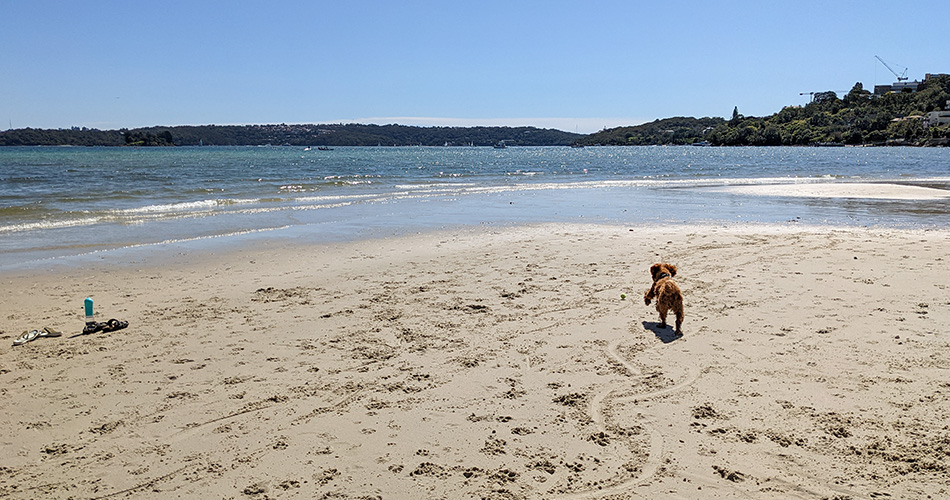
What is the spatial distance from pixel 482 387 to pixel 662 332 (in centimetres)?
227

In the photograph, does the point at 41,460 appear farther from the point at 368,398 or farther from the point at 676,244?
the point at 676,244

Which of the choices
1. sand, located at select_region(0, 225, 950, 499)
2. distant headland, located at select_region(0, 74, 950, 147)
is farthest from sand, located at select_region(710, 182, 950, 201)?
distant headland, located at select_region(0, 74, 950, 147)

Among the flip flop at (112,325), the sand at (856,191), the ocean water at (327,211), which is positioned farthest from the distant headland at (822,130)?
the flip flop at (112,325)

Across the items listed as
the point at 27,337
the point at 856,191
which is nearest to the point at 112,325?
the point at 27,337

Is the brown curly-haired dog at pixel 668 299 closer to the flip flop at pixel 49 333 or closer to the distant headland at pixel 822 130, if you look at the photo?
the flip flop at pixel 49 333

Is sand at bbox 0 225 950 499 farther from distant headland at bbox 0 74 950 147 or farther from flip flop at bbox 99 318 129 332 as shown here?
distant headland at bbox 0 74 950 147

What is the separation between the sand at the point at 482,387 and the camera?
361 centimetres

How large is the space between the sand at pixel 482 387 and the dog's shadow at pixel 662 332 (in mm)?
35

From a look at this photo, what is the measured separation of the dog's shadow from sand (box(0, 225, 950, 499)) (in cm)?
3

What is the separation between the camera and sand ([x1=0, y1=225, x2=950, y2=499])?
361cm

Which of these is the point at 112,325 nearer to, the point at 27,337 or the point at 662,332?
the point at 27,337

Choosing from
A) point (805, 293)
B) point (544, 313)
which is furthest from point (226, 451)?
point (805, 293)

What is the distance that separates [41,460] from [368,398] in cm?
209

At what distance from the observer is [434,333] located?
6156mm
